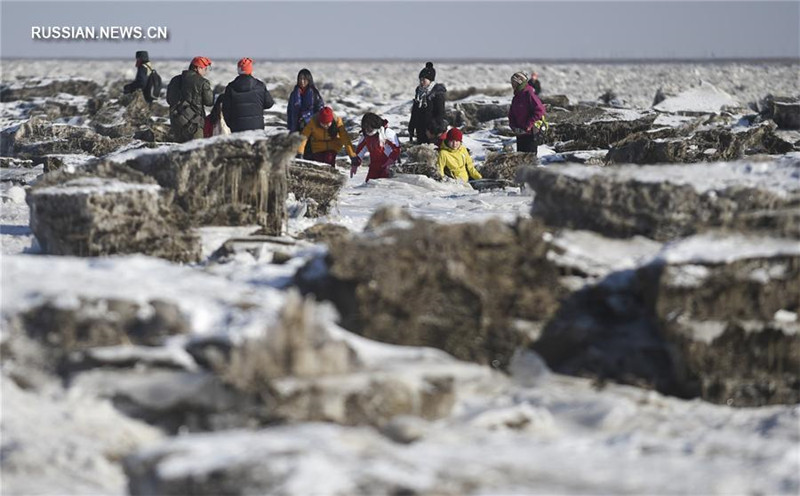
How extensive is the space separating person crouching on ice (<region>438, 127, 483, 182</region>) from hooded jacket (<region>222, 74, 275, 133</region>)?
2.35 metres

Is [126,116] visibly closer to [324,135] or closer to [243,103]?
[243,103]

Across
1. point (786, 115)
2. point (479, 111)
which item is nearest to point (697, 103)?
point (479, 111)

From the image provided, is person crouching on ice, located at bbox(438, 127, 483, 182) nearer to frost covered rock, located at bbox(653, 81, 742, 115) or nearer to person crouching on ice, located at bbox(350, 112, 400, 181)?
person crouching on ice, located at bbox(350, 112, 400, 181)

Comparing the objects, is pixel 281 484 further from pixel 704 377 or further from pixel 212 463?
pixel 704 377

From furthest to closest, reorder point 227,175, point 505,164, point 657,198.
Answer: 1. point 505,164
2. point 227,175
3. point 657,198

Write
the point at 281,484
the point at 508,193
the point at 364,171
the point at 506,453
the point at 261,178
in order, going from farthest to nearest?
the point at 364,171 < the point at 508,193 < the point at 261,178 < the point at 506,453 < the point at 281,484

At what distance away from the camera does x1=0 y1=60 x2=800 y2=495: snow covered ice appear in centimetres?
450

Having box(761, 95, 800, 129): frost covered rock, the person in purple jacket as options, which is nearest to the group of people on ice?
the person in purple jacket

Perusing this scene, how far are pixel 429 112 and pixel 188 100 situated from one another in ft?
12.3

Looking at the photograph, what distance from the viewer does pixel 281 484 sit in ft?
14.0

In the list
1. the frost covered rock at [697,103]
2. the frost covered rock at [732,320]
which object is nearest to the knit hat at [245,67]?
the frost covered rock at [732,320]

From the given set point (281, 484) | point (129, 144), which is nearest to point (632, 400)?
point (281, 484)

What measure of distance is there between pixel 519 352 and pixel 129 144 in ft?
39.7

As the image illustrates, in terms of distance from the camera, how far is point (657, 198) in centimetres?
700
